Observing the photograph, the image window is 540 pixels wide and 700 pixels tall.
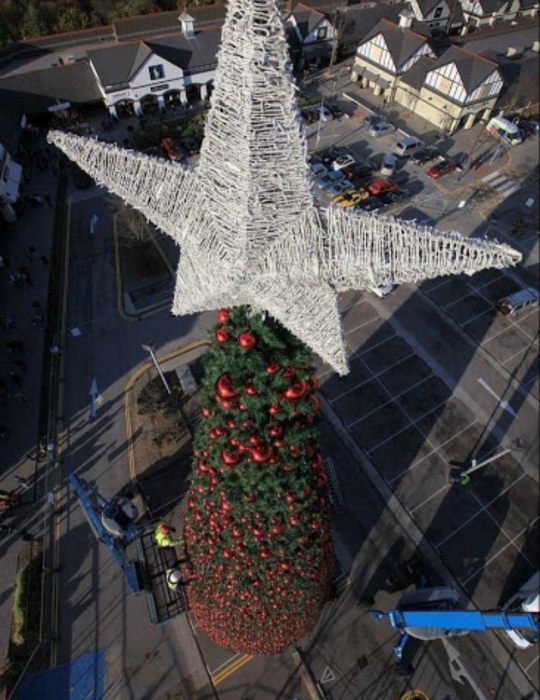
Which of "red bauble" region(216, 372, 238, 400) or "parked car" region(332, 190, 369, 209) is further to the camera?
"parked car" region(332, 190, 369, 209)

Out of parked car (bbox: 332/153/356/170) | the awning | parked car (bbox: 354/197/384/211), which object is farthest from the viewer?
parked car (bbox: 332/153/356/170)

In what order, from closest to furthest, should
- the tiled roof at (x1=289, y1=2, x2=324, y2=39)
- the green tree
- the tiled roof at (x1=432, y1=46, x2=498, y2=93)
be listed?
the tiled roof at (x1=432, y1=46, x2=498, y2=93)
the tiled roof at (x1=289, y1=2, x2=324, y2=39)
the green tree

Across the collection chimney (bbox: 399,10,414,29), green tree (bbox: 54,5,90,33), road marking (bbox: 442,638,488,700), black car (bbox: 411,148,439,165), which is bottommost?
road marking (bbox: 442,638,488,700)

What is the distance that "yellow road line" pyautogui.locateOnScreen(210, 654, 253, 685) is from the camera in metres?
15.4

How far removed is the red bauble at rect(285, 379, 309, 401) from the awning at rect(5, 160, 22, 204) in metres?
31.3

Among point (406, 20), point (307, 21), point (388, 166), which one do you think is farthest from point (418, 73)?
point (307, 21)

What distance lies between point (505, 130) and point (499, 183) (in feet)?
19.1

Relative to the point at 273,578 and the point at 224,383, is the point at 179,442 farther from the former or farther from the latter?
the point at 224,383

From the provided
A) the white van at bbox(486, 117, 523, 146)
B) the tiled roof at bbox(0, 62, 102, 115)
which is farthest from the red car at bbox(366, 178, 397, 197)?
the tiled roof at bbox(0, 62, 102, 115)

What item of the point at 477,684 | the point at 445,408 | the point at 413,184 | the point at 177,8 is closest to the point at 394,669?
the point at 477,684

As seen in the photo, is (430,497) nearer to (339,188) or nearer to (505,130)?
(339,188)

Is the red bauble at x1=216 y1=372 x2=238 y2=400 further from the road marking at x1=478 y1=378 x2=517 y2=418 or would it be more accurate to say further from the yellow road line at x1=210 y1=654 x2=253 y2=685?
the road marking at x1=478 y1=378 x2=517 y2=418

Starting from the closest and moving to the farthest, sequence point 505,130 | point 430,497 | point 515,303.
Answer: point 430,497, point 515,303, point 505,130

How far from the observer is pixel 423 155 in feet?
121
